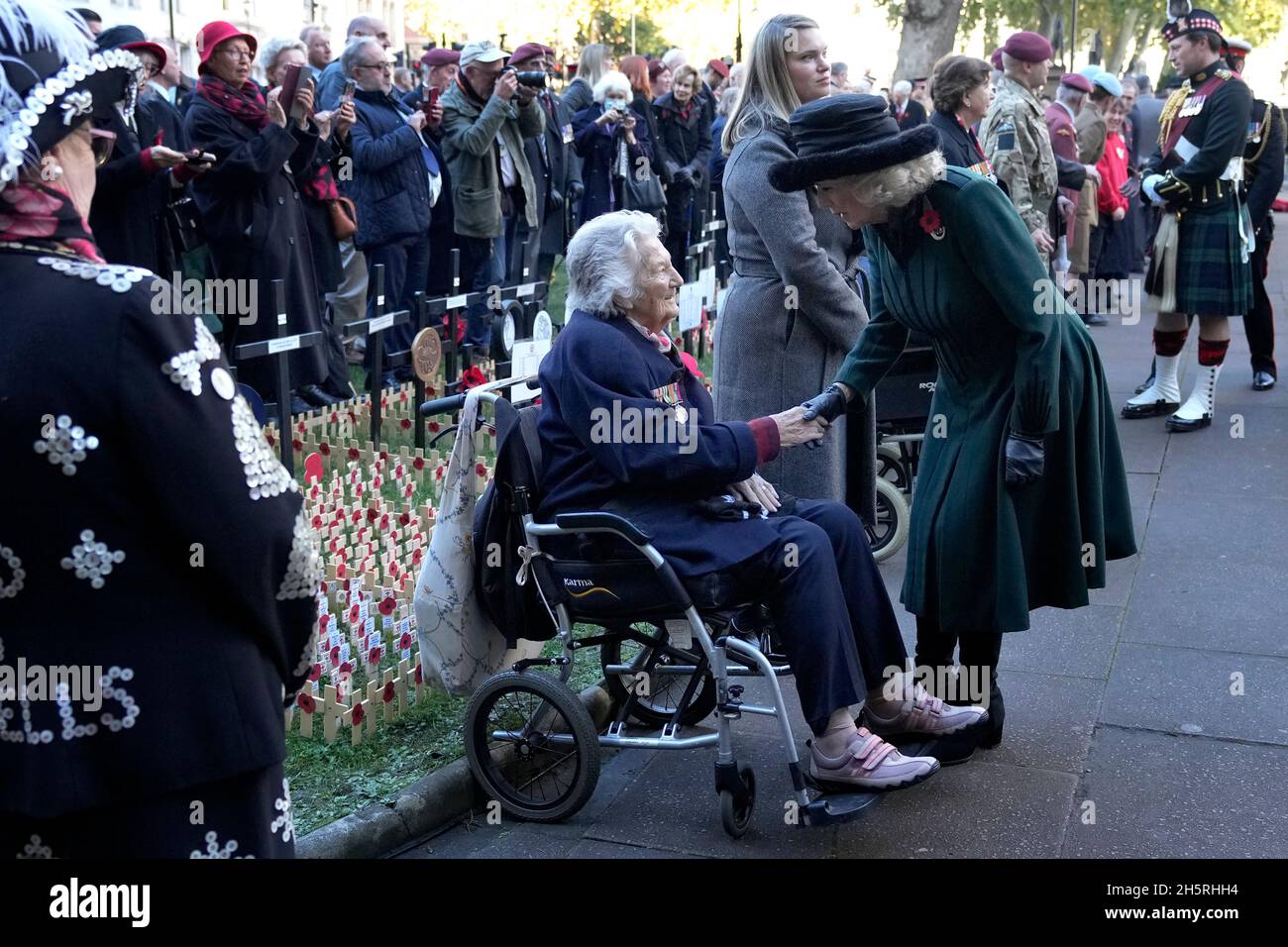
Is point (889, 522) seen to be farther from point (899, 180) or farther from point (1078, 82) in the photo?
point (1078, 82)

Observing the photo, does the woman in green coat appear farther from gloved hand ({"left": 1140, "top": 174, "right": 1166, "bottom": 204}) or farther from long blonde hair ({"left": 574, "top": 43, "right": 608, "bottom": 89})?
long blonde hair ({"left": 574, "top": 43, "right": 608, "bottom": 89})

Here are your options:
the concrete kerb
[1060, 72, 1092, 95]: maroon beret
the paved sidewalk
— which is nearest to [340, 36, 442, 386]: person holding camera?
the paved sidewalk

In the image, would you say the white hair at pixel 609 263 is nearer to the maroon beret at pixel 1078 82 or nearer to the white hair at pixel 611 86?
the white hair at pixel 611 86

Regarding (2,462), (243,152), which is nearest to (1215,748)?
(2,462)

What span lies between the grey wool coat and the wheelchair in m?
1.14

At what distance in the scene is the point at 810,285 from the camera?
4.92 meters

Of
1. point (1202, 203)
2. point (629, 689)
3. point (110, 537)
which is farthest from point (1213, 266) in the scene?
point (110, 537)

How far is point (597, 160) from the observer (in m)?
12.0

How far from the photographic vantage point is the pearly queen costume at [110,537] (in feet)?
6.03

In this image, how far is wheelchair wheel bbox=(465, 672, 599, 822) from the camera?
3873mm

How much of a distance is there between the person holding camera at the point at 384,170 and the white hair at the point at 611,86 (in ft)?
10.8

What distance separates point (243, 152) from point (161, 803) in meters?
5.98

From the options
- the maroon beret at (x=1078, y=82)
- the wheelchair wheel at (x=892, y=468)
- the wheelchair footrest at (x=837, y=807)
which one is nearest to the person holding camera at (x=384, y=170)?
the wheelchair wheel at (x=892, y=468)

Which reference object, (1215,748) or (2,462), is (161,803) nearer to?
(2,462)
